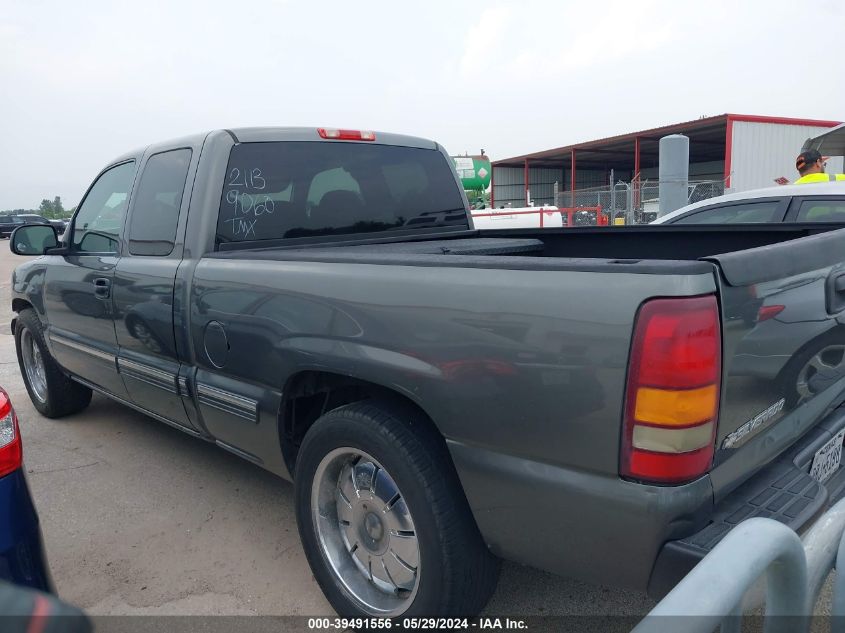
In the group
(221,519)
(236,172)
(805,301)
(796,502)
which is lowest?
(221,519)

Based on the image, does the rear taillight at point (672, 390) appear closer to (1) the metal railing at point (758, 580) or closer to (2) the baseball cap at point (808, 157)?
(1) the metal railing at point (758, 580)

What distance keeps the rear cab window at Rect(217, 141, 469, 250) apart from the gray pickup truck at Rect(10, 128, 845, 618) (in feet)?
0.05

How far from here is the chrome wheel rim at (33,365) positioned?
5000mm

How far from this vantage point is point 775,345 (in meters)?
1.81

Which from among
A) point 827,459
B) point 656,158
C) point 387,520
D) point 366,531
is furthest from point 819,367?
point 656,158

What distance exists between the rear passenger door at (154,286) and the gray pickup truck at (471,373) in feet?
0.06

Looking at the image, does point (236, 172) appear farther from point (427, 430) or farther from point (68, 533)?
point (68, 533)

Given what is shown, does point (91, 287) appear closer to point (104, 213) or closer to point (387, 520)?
point (104, 213)

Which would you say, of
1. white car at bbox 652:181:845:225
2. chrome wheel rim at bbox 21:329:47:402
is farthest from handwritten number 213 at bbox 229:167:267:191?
white car at bbox 652:181:845:225

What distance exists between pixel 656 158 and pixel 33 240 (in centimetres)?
3556

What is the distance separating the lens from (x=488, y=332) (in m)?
1.78

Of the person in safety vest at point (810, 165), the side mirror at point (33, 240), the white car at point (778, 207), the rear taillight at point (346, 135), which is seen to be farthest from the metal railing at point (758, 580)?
the person in safety vest at point (810, 165)

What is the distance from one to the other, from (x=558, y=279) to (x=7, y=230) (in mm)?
48154

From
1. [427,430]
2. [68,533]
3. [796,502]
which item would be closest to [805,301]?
[796,502]
